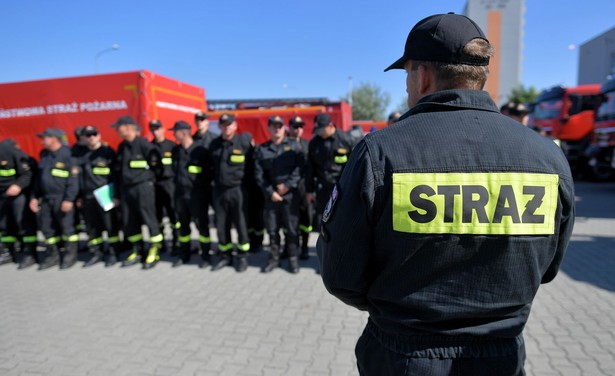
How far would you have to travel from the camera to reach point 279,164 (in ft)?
16.7

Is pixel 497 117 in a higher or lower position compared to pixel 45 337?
higher

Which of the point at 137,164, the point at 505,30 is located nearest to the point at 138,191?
the point at 137,164

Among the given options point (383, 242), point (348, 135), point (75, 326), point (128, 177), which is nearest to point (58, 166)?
point (128, 177)

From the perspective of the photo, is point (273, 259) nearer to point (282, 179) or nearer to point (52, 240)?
point (282, 179)

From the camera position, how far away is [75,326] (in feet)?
12.3

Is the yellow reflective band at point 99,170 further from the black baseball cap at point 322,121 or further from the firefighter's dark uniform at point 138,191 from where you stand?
the black baseball cap at point 322,121

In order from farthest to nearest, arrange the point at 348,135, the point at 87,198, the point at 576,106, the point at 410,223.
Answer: the point at 576,106
the point at 87,198
the point at 348,135
the point at 410,223

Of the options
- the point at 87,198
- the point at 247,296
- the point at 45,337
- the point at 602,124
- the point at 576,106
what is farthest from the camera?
the point at 576,106

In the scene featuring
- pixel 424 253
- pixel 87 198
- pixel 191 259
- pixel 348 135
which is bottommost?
pixel 191 259

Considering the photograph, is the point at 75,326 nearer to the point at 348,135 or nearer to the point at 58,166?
the point at 58,166

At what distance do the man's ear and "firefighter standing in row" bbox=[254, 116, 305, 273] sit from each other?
12.5 feet

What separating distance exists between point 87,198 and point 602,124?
13.4m

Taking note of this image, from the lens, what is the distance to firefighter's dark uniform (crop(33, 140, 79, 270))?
5465mm

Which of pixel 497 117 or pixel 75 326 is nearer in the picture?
pixel 497 117
